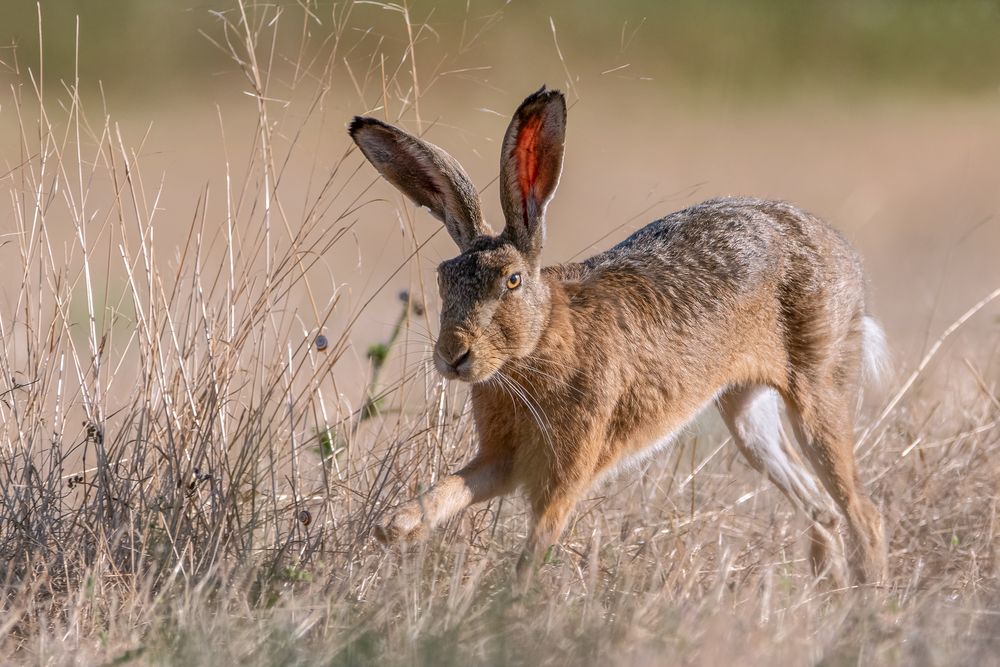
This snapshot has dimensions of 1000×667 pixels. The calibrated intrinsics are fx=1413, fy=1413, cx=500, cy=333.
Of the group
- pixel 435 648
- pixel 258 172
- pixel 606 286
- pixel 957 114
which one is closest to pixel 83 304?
pixel 258 172

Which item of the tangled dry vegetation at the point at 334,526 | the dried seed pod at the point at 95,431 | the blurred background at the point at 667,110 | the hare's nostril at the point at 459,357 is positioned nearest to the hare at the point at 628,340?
the hare's nostril at the point at 459,357

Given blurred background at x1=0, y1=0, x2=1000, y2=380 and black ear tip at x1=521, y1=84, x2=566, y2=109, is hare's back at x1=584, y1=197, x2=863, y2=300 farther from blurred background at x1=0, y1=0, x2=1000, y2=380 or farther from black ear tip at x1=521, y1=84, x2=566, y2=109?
blurred background at x1=0, y1=0, x2=1000, y2=380

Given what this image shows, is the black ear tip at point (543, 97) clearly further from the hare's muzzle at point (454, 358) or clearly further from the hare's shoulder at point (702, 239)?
the hare's shoulder at point (702, 239)

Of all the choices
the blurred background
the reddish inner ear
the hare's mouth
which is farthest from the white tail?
the blurred background

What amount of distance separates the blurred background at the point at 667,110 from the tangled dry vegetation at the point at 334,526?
351 centimetres

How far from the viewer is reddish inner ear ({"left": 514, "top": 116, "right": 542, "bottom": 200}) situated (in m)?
4.26

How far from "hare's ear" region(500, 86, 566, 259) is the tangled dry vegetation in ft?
1.64

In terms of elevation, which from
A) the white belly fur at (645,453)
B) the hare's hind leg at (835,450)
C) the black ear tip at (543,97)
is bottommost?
the hare's hind leg at (835,450)

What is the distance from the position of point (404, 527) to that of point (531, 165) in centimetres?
117

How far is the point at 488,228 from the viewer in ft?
14.9

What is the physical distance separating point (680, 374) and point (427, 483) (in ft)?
3.12

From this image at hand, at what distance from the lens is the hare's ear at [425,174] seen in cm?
427

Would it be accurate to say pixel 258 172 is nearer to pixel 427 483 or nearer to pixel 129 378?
pixel 427 483

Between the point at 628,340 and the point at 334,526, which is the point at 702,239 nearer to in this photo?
the point at 628,340
